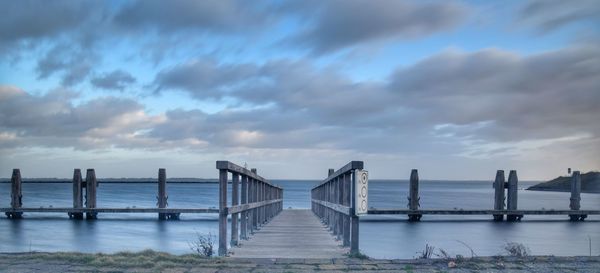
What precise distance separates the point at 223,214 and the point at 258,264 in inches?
76.6

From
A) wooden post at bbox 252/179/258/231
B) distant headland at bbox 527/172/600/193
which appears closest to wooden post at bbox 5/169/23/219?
wooden post at bbox 252/179/258/231

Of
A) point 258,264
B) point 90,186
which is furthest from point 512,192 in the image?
point 258,264

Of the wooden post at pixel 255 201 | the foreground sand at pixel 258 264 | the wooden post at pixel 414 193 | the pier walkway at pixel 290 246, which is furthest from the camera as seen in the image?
Result: the wooden post at pixel 414 193

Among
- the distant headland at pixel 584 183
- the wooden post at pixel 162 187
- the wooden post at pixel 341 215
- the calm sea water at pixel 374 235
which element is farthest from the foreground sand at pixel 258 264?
the distant headland at pixel 584 183

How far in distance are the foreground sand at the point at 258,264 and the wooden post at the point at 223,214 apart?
1.18 m

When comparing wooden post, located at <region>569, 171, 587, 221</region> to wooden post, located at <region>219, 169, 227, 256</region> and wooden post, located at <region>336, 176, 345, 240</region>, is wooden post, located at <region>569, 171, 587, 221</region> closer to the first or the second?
wooden post, located at <region>336, 176, 345, 240</region>

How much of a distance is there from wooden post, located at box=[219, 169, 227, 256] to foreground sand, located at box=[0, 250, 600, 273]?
118 centimetres

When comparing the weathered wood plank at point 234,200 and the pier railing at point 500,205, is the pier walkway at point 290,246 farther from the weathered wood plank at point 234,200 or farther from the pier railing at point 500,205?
the pier railing at point 500,205

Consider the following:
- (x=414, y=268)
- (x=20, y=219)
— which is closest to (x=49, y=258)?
(x=414, y=268)

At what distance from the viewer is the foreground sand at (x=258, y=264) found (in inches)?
226

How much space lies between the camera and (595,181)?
359 feet

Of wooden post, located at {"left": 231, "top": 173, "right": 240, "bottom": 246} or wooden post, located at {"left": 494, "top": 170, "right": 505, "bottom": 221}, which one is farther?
wooden post, located at {"left": 494, "top": 170, "right": 505, "bottom": 221}

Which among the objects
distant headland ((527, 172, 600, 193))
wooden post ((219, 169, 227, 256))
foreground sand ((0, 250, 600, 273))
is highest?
wooden post ((219, 169, 227, 256))

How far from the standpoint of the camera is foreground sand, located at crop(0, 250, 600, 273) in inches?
226
